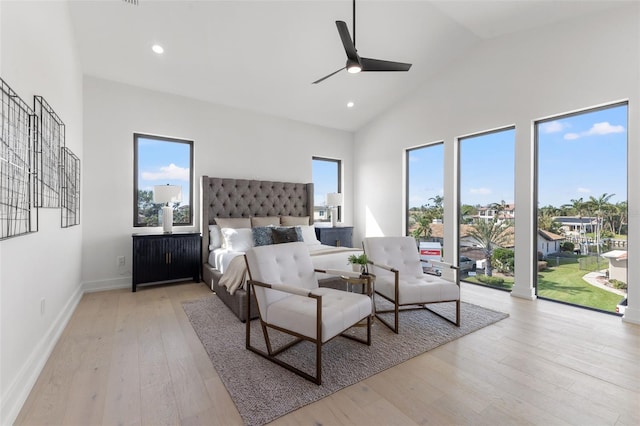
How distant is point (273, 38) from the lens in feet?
12.1

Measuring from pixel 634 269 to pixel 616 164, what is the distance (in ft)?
3.92

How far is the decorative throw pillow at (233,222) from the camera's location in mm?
4622

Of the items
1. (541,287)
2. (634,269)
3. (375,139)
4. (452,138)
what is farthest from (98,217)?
(634,269)

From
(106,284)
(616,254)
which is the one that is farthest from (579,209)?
(106,284)

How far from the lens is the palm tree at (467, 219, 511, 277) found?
→ 4250 millimetres

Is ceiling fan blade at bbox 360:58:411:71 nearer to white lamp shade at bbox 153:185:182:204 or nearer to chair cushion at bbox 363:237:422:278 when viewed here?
chair cushion at bbox 363:237:422:278

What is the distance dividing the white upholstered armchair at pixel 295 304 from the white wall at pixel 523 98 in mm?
3009

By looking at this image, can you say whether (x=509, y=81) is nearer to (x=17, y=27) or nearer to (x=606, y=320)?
(x=606, y=320)

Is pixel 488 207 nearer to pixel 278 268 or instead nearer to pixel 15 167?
pixel 278 268

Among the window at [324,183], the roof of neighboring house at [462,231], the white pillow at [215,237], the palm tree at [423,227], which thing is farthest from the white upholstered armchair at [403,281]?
the window at [324,183]

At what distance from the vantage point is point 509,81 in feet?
13.1

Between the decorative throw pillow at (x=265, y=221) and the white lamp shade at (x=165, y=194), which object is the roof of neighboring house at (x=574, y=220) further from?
the white lamp shade at (x=165, y=194)

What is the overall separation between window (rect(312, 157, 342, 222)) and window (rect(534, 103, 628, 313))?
371 cm

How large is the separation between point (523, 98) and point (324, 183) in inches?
148
